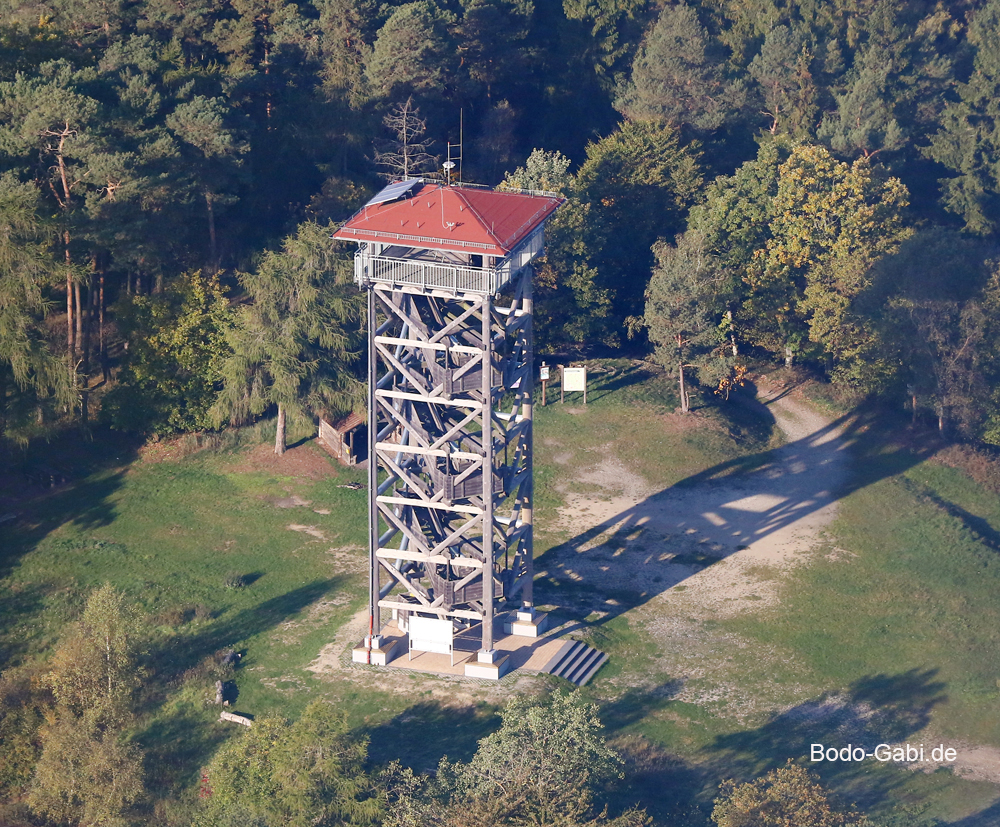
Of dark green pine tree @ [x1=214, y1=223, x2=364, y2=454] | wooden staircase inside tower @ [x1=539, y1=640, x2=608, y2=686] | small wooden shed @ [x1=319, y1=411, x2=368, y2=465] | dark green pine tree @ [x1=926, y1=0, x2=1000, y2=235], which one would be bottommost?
wooden staircase inside tower @ [x1=539, y1=640, x2=608, y2=686]

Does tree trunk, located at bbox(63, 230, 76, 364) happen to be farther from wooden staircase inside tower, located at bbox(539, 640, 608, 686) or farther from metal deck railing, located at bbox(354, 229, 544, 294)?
wooden staircase inside tower, located at bbox(539, 640, 608, 686)

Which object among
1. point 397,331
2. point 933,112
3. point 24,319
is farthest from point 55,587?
point 933,112

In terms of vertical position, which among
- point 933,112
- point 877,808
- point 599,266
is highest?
point 933,112

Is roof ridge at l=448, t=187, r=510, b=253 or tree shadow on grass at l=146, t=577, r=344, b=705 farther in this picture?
tree shadow on grass at l=146, t=577, r=344, b=705

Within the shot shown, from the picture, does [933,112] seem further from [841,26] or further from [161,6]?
[161,6]

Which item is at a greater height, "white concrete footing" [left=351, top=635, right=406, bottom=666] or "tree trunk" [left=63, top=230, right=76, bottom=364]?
"tree trunk" [left=63, top=230, right=76, bottom=364]

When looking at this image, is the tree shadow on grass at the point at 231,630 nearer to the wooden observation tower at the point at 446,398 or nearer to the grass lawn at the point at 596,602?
the grass lawn at the point at 596,602

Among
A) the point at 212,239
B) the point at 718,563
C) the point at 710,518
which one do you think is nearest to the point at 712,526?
the point at 710,518

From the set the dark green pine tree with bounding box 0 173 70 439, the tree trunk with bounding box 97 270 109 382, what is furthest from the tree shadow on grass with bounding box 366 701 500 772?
the tree trunk with bounding box 97 270 109 382
